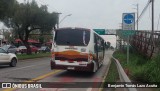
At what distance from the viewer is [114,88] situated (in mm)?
12047

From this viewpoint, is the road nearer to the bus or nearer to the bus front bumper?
the bus front bumper

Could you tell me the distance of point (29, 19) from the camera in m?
46.5

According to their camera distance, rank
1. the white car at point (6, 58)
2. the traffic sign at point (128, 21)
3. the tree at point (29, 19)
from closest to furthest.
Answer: the traffic sign at point (128, 21)
the white car at point (6, 58)
the tree at point (29, 19)

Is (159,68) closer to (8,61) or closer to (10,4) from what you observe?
(8,61)

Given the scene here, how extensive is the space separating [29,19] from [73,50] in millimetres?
30211

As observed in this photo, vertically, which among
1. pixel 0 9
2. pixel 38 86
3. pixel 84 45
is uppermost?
pixel 0 9

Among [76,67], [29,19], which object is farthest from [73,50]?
[29,19]

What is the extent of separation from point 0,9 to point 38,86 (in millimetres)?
18399

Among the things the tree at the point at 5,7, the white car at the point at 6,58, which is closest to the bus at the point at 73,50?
the white car at the point at 6,58

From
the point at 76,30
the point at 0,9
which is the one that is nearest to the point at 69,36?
the point at 76,30

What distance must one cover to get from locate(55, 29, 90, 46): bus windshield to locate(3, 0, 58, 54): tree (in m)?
28.8

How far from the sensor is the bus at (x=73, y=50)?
56.1 feet

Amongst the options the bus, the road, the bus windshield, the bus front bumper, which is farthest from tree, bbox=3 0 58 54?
the bus front bumper

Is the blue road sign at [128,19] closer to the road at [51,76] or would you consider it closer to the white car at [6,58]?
the road at [51,76]
